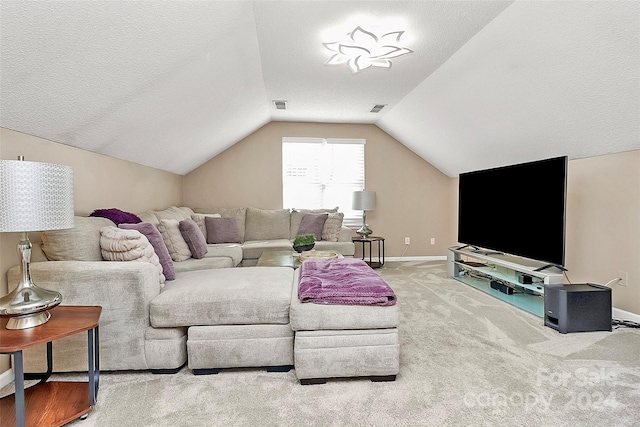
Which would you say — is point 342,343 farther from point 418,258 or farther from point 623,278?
point 418,258

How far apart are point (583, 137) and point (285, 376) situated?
321 cm

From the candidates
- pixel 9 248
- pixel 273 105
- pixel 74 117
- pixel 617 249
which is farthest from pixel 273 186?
pixel 617 249

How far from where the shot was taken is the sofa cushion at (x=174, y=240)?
329 cm

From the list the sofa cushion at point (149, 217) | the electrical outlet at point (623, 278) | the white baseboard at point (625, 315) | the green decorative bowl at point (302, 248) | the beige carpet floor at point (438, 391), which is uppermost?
the sofa cushion at point (149, 217)

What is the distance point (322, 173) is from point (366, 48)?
3.19 m

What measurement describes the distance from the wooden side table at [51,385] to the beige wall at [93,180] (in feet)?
1.45

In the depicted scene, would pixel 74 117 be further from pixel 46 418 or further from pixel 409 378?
pixel 409 378

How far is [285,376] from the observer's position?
207 cm

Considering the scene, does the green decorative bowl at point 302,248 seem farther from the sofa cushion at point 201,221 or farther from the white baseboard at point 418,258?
the white baseboard at point 418,258

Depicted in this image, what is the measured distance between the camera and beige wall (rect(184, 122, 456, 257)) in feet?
18.8

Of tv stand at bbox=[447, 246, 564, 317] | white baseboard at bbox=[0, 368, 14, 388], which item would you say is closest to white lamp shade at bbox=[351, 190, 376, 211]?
tv stand at bbox=[447, 246, 564, 317]

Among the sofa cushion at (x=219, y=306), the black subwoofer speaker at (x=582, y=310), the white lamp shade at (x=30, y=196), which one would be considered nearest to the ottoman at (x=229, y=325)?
the sofa cushion at (x=219, y=306)

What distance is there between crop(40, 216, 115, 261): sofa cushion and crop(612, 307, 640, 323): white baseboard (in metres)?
4.10

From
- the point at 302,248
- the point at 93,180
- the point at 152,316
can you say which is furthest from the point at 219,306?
the point at 93,180
